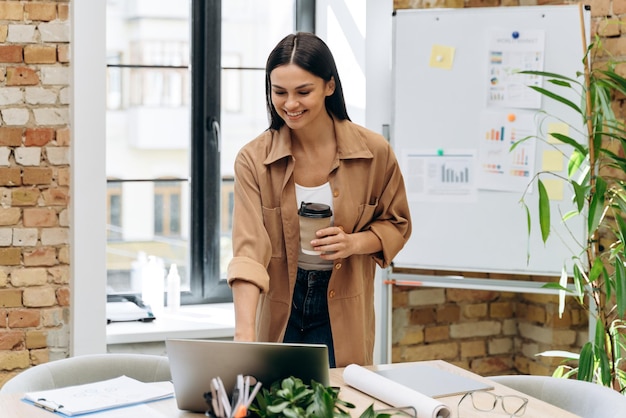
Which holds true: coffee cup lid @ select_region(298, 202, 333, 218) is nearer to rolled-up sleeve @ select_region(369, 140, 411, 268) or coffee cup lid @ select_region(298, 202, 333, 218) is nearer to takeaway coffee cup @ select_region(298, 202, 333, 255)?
takeaway coffee cup @ select_region(298, 202, 333, 255)

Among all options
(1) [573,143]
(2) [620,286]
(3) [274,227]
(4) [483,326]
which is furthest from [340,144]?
(4) [483,326]

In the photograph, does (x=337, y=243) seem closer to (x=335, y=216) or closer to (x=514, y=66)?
(x=335, y=216)

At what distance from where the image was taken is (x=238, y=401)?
150 centimetres

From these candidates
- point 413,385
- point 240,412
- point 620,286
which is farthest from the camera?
point 620,286

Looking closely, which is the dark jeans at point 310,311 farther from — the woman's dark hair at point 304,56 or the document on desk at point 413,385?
the woman's dark hair at point 304,56

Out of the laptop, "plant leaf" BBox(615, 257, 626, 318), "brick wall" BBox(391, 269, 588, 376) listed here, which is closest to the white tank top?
the laptop

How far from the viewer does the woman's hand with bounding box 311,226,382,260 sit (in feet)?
7.36

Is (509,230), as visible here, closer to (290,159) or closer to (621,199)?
(621,199)

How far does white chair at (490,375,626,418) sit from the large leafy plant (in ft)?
2.82

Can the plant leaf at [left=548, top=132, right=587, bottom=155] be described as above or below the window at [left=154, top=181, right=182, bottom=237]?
above

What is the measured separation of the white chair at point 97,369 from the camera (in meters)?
2.31

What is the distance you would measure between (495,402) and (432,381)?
0.69ft

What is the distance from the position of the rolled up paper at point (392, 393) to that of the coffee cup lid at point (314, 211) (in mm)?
406

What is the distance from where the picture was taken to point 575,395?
2.20 metres
